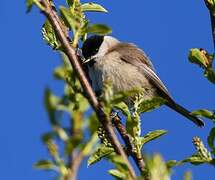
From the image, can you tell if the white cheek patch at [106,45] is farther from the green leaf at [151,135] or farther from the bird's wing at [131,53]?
the green leaf at [151,135]

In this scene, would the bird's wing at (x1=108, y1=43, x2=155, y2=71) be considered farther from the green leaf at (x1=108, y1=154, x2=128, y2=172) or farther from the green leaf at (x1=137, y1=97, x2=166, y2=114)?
the green leaf at (x1=108, y1=154, x2=128, y2=172)

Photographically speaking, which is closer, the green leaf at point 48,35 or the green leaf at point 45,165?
the green leaf at point 45,165

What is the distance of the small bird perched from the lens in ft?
25.4

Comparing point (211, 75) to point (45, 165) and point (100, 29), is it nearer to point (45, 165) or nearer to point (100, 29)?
point (100, 29)

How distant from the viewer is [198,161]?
96.7 inches

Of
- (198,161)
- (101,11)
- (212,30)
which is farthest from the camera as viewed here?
(101,11)

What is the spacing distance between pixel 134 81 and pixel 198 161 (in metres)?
5.69

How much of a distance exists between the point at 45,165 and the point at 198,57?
174 cm

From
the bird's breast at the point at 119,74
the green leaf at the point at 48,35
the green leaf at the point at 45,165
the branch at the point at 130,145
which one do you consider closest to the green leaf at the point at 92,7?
the green leaf at the point at 48,35

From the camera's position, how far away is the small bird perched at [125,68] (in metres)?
7.74

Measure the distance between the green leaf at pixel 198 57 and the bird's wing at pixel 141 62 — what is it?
17.1 feet

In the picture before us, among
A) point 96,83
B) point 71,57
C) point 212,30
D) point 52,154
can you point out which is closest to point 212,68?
point 212,30

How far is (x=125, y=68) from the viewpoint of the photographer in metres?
8.13

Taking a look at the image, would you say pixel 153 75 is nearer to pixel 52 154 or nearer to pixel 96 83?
pixel 96 83
